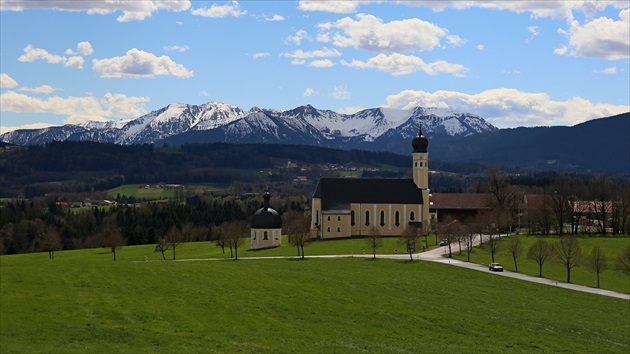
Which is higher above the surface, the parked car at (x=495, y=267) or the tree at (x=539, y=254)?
the tree at (x=539, y=254)

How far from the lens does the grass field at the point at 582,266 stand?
68.8 metres

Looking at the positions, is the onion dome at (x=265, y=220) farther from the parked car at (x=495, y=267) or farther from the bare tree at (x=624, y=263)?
the bare tree at (x=624, y=263)

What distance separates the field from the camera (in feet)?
108

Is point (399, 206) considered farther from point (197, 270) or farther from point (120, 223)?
point (120, 223)

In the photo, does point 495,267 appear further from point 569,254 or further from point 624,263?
point 624,263

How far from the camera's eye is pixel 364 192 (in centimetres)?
11319

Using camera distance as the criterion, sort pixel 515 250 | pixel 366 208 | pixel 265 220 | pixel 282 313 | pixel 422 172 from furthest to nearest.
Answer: pixel 422 172
pixel 366 208
pixel 265 220
pixel 515 250
pixel 282 313

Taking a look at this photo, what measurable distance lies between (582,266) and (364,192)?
44.8 metres

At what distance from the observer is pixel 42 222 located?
497ft

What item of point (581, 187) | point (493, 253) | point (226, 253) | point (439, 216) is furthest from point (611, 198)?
point (226, 253)

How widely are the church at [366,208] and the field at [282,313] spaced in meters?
46.5

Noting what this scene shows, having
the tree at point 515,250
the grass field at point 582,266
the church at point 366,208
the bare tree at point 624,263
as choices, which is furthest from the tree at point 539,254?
the church at point 366,208

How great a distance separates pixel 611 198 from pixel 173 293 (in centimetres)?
8651

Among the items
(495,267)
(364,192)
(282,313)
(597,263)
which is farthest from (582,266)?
(364,192)
